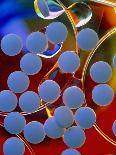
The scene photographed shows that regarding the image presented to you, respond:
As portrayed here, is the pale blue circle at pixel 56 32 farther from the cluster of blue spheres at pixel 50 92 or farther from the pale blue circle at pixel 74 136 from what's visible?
the pale blue circle at pixel 74 136

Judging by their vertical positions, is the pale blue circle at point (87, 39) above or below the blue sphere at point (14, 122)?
above

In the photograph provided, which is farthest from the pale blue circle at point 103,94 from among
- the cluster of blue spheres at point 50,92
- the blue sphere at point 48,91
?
the blue sphere at point 48,91

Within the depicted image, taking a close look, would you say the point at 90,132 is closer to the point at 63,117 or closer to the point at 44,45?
the point at 63,117

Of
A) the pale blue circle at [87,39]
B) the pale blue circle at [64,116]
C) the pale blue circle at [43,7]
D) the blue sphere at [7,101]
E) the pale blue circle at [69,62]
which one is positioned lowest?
the pale blue circle at [64,116]

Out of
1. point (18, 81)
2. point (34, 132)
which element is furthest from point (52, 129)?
point (18, 81)

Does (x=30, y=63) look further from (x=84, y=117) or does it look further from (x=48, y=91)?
(x=84, y=117)

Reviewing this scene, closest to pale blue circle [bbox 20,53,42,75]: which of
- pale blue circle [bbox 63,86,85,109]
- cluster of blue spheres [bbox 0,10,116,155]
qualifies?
cluster of blue spheres [bbox 0,10,116,155]

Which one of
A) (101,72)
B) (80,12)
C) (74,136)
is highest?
(80,12)

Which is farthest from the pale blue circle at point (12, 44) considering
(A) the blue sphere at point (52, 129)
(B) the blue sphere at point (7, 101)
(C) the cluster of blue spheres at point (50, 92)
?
(A) the blue sphere at point (52, 129)
